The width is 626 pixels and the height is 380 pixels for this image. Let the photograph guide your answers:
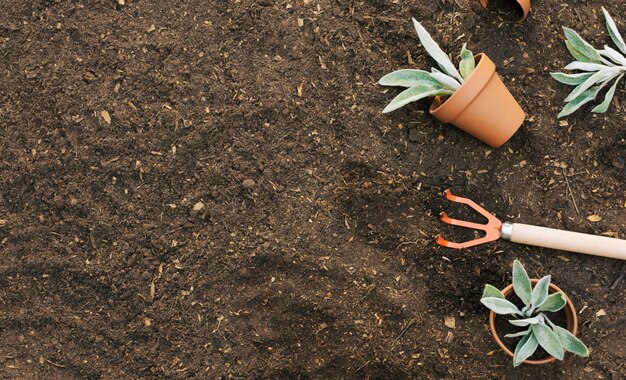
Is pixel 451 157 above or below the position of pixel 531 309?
above

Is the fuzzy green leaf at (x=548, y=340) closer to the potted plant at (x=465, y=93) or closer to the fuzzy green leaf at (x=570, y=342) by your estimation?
the fuzzy green leaf at (x=570, y=342)

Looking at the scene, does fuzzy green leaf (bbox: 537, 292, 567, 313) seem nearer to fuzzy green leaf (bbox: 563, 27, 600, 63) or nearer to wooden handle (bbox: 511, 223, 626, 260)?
wooden handle (bbox: 511, 223, 626, 260)

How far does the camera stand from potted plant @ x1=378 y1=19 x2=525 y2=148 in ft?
5.84

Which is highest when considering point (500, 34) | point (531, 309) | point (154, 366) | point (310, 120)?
point (500, 34)

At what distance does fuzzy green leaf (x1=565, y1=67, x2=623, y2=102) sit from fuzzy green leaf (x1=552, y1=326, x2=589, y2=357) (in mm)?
618

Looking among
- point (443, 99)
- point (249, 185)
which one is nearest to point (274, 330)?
point (249, 185)

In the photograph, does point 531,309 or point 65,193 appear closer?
point 531,309

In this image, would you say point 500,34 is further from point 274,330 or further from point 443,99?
point 274,330

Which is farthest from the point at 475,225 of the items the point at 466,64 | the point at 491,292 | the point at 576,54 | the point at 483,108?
the point at 576,54

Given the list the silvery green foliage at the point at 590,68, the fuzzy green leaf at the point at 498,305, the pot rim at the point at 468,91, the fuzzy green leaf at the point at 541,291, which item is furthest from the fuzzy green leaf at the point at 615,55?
the fuzzy green leaf at the point at 498,305

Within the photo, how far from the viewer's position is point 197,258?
192 cm

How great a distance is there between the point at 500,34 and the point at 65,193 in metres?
1.29

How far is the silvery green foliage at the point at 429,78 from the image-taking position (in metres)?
1.80

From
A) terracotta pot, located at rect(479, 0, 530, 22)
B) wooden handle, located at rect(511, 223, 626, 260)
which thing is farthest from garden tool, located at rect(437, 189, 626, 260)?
terracotta pot, located at rect(479, 0, 530, 22)
